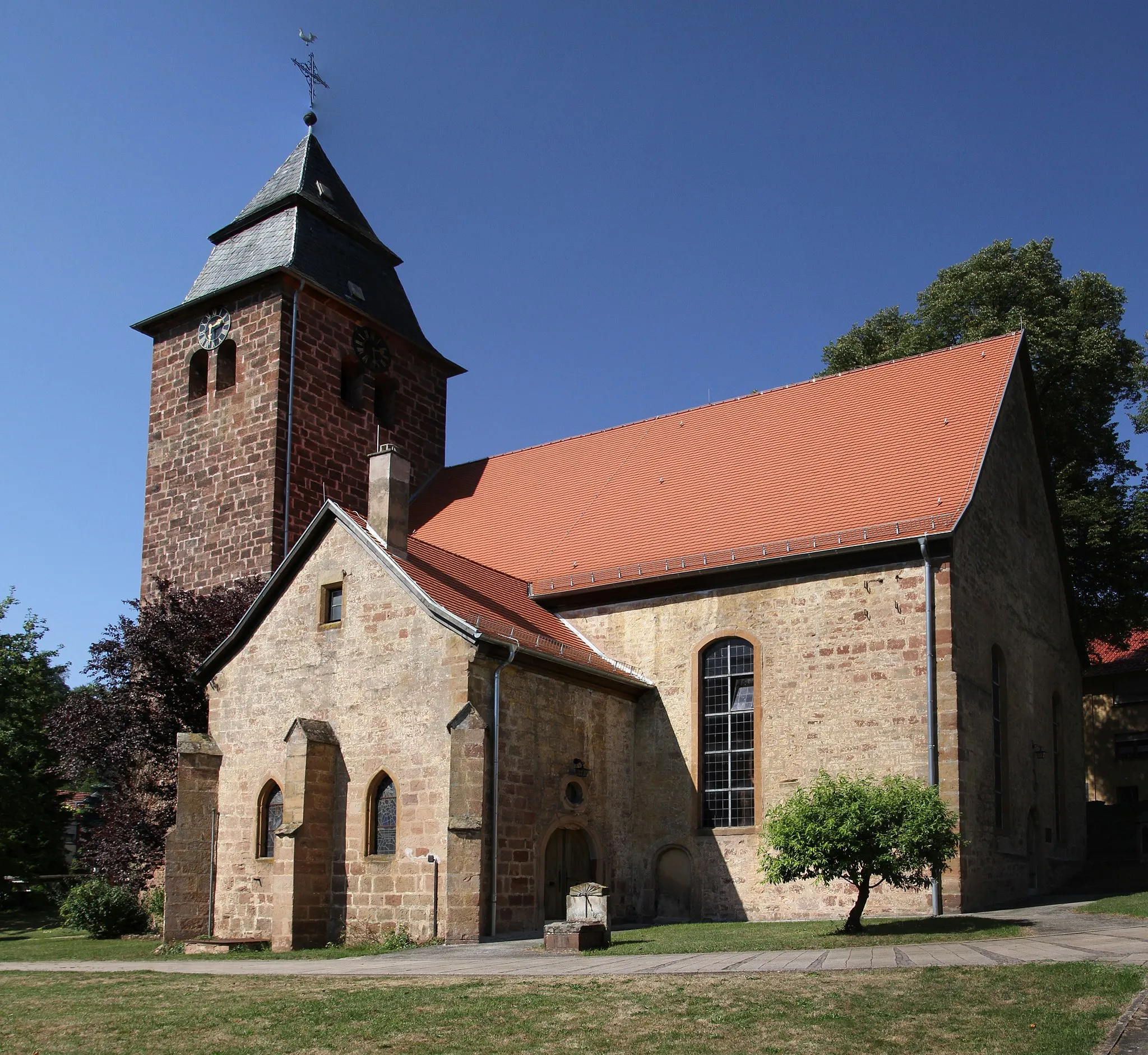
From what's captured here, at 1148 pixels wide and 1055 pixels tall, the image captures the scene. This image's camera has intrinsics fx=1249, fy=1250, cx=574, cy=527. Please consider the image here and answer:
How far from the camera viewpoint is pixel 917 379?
24.6m

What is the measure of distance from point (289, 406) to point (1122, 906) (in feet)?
67.6

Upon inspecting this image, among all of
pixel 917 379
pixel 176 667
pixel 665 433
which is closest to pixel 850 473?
pixel 917 379

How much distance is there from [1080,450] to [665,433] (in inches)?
462

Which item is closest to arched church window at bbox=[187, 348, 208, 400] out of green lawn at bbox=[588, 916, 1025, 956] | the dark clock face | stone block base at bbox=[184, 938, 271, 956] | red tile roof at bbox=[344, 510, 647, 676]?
the dark clock face

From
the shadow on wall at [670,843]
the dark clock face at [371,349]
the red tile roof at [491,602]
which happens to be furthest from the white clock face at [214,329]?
the shadow on wall at [670,843]

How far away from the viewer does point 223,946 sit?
19766 mm

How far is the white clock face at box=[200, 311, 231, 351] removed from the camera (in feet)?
103

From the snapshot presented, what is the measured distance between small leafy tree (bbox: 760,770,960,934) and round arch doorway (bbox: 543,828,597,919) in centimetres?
490

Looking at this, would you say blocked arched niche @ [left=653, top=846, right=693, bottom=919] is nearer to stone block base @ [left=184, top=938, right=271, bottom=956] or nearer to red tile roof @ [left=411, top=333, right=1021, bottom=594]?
red tile roof @ [left=411, top=333, right=1021, bottom=594]

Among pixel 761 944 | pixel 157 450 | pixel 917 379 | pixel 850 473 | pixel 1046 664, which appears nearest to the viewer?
pixel 761 944

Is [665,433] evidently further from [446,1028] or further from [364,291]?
[446,1028]

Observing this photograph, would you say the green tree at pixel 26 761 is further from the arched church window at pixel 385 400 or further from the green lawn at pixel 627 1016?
the green lawn at pixel 627 1016

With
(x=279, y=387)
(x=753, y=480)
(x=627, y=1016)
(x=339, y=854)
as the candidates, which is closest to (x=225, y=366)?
(x=279, y=387)

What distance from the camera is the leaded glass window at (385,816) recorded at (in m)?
19.4
